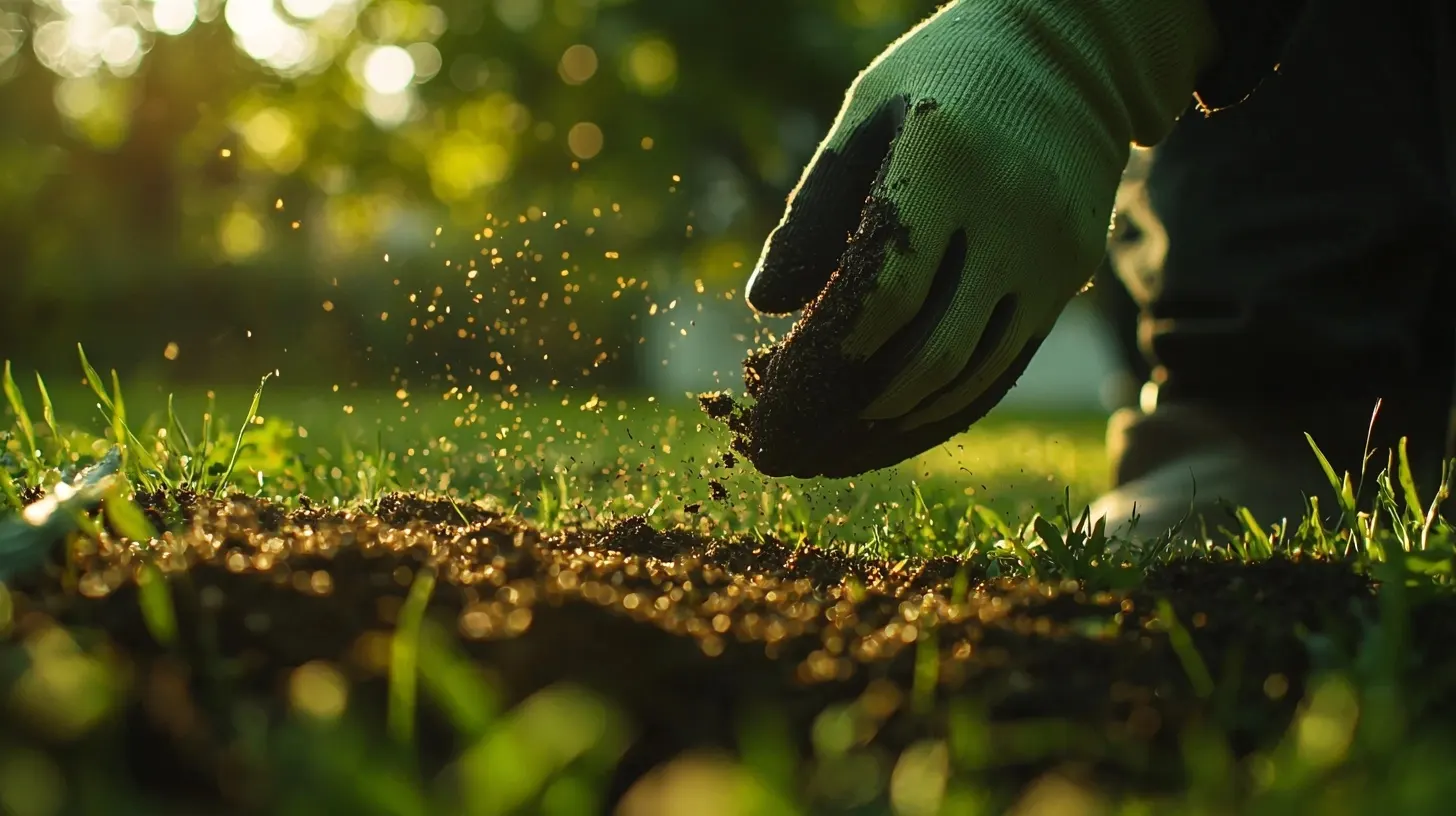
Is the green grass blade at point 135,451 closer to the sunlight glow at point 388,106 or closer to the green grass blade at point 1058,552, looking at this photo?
the green grass blade at point 1058,552

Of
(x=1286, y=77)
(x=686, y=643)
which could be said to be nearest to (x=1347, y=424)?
(x=1286, y=77)

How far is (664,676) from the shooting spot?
96cm

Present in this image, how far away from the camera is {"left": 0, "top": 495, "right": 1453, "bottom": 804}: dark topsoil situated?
2.85 ft

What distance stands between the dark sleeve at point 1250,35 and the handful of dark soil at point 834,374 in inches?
29.5

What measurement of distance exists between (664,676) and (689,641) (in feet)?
0.18

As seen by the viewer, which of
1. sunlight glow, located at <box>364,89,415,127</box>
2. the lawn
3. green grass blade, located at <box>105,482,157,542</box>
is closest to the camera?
the lawn

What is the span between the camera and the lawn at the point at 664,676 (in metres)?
0.71

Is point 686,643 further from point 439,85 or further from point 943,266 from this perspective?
point 439,85

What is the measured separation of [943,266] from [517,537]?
2.63 feet

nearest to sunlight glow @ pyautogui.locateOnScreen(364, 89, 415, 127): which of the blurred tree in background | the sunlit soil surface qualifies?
the blurred tree in background

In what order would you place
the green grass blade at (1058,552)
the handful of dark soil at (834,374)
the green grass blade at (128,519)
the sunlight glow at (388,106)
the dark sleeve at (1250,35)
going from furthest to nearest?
the sunlight glow at (388,106) < the dark sleeve at (1250,35) < the handful of dark soil at (834,374) < the green grass blade at (1058,552) < the green grass blade at (128,519)

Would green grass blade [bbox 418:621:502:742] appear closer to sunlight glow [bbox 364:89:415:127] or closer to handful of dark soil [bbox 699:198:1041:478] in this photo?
handful of dark soil [bbox 699:198:1041:478]

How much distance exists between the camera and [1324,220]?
269 cm

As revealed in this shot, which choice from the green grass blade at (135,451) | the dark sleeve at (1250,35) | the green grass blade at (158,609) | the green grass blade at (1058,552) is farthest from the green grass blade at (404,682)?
the dark sleeve at (1250,35)
